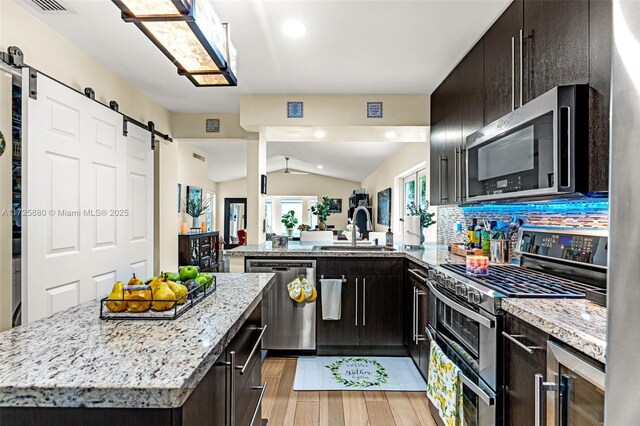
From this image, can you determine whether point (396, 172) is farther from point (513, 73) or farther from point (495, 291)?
point (495, 291)

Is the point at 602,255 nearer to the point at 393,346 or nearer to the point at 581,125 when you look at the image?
the point at 581,125

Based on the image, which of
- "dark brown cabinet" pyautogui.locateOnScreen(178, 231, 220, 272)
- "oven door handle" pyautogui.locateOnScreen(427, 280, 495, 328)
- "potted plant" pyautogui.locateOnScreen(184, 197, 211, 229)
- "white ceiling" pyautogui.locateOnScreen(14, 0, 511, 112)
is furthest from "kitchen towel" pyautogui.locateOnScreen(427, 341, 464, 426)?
"potted plant" pyautogui.locateOnScreen(184, 197, 211, 229)

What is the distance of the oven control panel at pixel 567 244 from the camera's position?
145 centimetres

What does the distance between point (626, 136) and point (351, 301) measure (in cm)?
255

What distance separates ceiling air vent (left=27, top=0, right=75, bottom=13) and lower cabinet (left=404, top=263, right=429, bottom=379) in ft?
8.94

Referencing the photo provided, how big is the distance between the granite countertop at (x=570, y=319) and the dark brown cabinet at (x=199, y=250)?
4.36 meters

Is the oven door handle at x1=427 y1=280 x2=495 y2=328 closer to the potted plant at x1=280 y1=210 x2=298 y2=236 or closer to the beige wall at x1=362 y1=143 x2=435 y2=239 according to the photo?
the beige wall at x1=362 y1=143 x2=435 y2=239

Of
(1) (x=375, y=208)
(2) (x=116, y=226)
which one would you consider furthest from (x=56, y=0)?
(1) (x=375, y=208)

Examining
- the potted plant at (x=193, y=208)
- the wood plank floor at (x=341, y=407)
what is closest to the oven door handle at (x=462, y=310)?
the wood plank floor at (x=341, y=407)

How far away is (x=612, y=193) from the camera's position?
0.61 meters

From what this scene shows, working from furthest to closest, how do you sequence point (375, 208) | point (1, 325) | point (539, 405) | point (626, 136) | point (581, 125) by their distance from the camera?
point (375, 208) < point (1, 325) < point (581, 125) < point (539, 405) < point (626, 136)

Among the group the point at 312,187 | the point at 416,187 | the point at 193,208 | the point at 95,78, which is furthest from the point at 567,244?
the point at 312,187

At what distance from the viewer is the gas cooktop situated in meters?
1.34

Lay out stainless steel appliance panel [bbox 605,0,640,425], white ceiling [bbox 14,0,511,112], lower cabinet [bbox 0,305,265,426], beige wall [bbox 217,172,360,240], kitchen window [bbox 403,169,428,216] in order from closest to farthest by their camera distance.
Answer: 1. stainless steel appliance panel [bbox 605,0,640,425]
2. lower cabinet [bbox 0,305,265,426]
3. white ceiling [bbox 14,0,511,112]
4. kitchen window [bbox 403,169,428,216]
5. beige wall [bbox 217,172,360,240]
